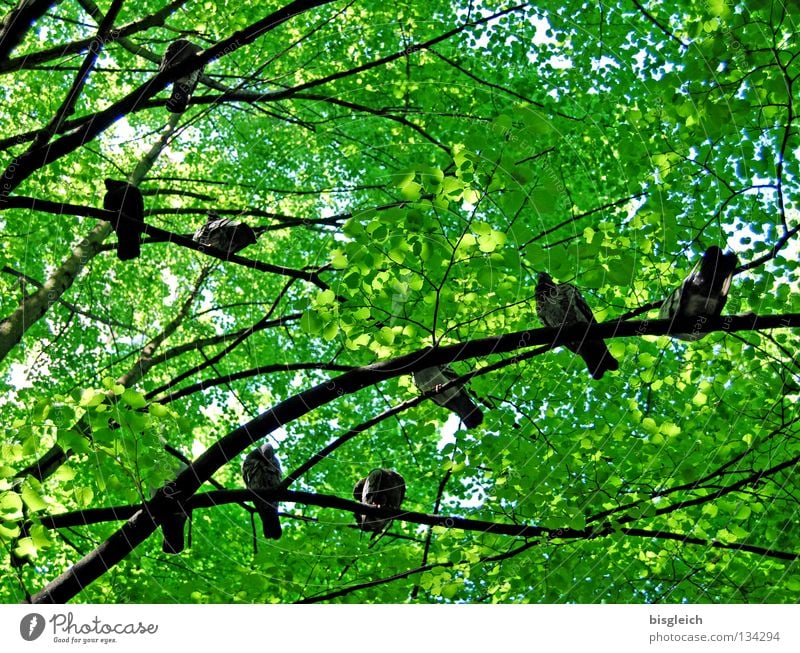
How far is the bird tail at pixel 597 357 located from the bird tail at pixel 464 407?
4.03 ft

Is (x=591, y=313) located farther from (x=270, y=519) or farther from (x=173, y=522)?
(x=173, y=522)

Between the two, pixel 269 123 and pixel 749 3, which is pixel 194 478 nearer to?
pixel 749 3

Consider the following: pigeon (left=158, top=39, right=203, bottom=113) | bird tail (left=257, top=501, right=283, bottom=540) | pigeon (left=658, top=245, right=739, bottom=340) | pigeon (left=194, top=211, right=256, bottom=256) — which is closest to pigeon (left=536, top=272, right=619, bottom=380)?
pigeon (left=658, top=245, right=739, bottom=340)

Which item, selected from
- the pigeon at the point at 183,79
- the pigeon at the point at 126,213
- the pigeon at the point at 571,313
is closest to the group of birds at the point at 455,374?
the pigeon at the point at 571,313

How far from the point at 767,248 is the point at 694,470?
2.16m

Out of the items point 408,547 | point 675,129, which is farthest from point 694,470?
point 675,129

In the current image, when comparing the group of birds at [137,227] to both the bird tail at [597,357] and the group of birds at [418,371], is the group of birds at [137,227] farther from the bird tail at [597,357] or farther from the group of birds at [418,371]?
the bird tail at [597,357]

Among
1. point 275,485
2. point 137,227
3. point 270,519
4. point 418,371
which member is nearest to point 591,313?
point 418,371

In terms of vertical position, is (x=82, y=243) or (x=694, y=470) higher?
(x=82, y=243)

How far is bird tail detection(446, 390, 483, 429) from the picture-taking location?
23.9 feet

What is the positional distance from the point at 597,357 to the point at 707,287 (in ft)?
4.12

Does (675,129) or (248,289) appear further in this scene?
(248,289)

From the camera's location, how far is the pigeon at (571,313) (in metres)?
6.64

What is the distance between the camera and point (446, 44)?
10.6 meters
